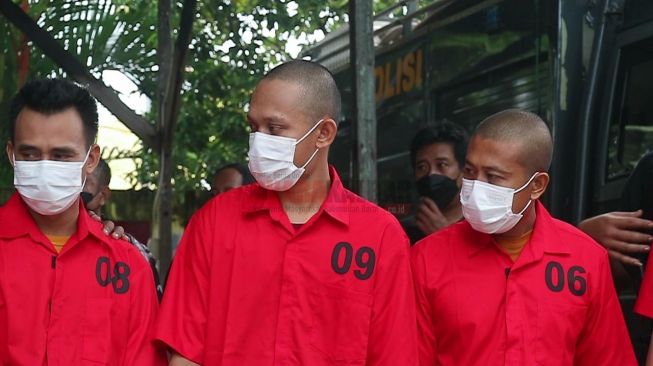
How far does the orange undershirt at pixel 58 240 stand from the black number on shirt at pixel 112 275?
5.2 inches

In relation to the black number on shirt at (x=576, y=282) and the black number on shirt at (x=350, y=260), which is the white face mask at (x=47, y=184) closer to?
the black number on shirt at (x=350, y=260)

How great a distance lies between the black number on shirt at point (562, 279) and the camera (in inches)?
164

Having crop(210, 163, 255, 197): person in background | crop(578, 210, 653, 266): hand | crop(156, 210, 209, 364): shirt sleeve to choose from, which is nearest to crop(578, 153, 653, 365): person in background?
crop(578, 210, 653, 266): hand

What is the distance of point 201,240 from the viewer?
4.06 m

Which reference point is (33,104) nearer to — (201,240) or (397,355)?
(201,240)

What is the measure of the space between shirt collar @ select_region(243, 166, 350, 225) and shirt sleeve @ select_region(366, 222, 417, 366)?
0.17 m

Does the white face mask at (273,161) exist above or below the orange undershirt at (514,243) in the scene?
above

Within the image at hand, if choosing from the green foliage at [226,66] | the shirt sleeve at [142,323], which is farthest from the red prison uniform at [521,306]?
the green foliage at [226,66]

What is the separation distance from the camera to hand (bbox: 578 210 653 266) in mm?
4418

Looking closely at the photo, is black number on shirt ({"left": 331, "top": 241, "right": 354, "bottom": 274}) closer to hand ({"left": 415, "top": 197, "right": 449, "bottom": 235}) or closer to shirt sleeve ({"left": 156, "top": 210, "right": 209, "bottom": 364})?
shirt sleeve ({"left": 156, "top": 210, "right": 209, "bottom": 364})

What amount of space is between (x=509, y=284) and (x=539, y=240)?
0.72 feet

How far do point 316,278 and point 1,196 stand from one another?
467cm

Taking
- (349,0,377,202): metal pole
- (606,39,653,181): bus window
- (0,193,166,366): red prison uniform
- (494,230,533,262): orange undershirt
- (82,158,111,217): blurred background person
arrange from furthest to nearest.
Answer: (349,0,377,202): metal pole, (606,39,653,181): bus window, (82,158,111,217): blurred background person, (494,230,533,262): orange undershirt, (0,193,166,366): red prison uniform

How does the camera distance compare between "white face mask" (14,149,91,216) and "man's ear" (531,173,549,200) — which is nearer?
"white face mask" (14,149,91,216)
